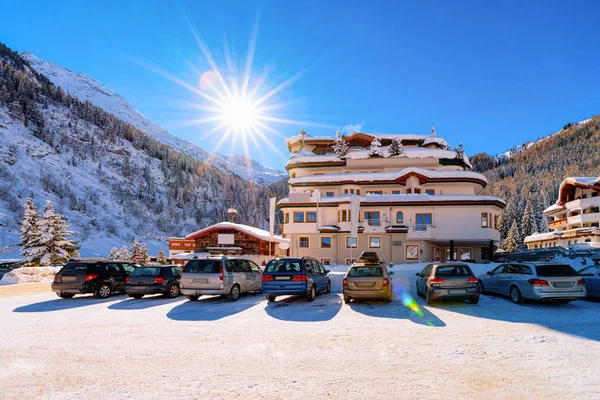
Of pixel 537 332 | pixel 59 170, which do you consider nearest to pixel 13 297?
pixel 537 332

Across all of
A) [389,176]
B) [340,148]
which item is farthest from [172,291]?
[340,148]

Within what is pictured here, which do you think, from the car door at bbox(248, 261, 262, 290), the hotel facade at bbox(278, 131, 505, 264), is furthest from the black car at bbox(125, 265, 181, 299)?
the hotel facade at bbox(278, 131, 505, 264)

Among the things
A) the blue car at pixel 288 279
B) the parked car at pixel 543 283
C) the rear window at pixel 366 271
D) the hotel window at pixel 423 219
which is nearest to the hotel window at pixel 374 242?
the hotel window at pixel 423 219

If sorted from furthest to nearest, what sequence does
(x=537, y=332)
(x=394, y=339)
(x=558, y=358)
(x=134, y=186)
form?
(x=134, y=186) → (x=537, y=332) → (x=394, y=339) → (x=558, y=358)

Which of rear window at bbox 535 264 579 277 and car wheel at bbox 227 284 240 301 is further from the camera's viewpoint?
car wheel at bbox 227 284 240 301

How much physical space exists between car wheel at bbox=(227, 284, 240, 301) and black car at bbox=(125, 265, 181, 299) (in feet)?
9.73

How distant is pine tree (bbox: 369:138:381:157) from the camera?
46906 mm

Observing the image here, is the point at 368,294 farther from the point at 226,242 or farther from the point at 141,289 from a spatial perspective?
the point at 226,242

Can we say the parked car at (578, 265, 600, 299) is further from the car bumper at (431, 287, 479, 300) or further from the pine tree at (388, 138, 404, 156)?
the pine tree at (388, 138, 404, 156)

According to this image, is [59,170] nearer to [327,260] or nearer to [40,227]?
[40,227]

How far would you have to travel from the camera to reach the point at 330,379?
5844 mm

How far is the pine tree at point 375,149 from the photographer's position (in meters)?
46.9

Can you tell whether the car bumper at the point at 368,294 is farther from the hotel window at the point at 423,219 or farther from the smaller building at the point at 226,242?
the smaller building at the point at 226,242

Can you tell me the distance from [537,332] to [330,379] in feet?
19.2
